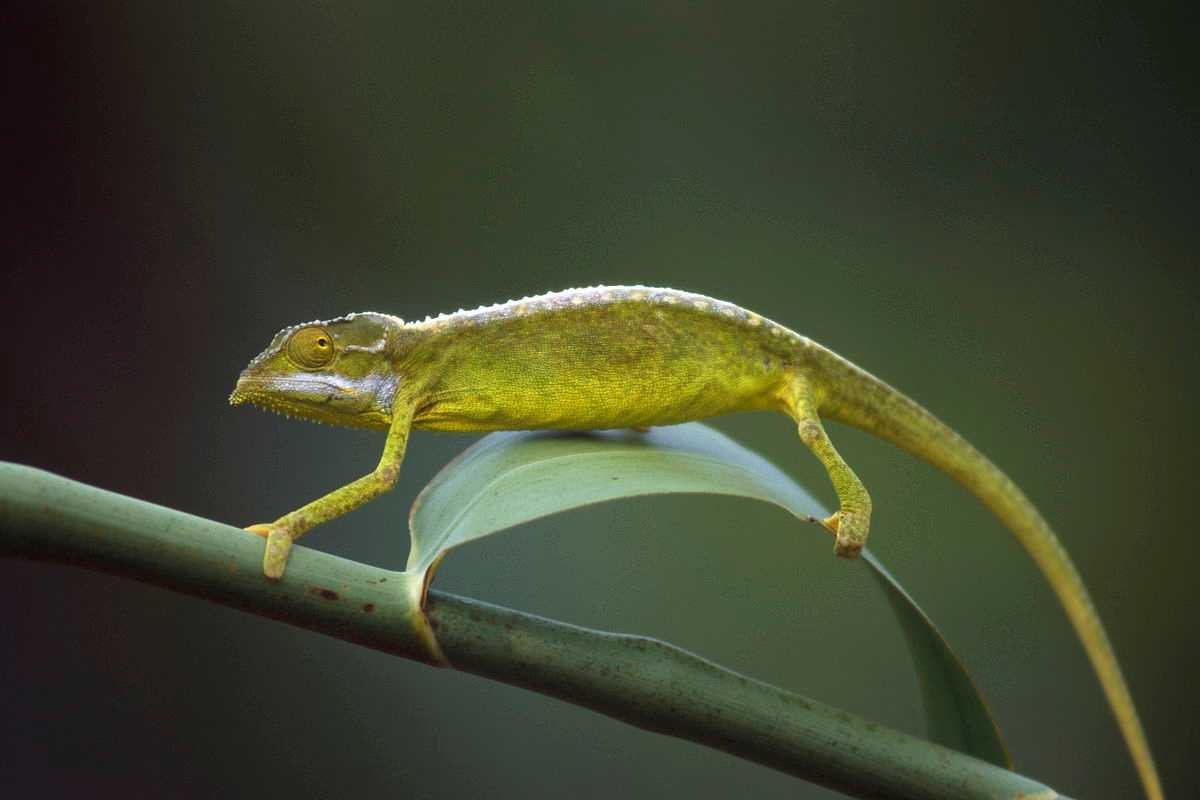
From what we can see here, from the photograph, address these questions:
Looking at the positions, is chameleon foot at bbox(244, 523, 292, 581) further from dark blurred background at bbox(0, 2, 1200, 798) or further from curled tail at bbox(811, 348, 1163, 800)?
dark blurred background at bbox(0, 2, 1200, 798)

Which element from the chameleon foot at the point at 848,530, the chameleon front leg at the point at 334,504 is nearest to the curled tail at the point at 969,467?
the chameleon foot at the point at 848,530

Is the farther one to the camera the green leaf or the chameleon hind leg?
the chameleon hind leg

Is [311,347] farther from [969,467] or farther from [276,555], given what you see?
[969,467]

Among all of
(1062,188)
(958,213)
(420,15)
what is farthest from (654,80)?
(1062,188)

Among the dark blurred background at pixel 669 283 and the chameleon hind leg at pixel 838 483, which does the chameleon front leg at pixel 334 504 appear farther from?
the dark blurred background at pixel 669 283

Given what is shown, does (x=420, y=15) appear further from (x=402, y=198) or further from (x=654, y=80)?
(x=654, y=80)

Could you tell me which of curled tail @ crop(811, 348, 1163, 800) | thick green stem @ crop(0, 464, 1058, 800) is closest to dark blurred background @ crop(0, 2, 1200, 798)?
curled tail @ crop(811, 348, 1163, 800)
